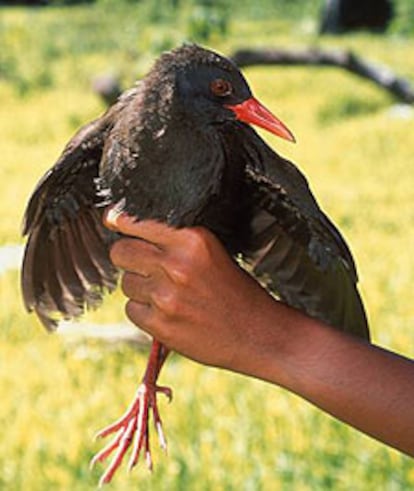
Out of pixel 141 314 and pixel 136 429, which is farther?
pixel 136 429

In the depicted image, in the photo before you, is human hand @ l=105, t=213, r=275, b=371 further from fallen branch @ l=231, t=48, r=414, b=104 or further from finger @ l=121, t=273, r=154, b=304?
fallen branch @ l=231, t=48, r=414, b=104

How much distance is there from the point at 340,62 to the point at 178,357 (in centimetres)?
888

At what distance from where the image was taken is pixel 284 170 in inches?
107

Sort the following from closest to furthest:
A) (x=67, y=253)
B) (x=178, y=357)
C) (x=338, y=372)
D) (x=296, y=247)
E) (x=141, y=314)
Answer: (x=338, y=372), (x=141, y=314), (x=296, y=247), (x=67, y=253), (x=178, y=357)

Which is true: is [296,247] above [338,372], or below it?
above

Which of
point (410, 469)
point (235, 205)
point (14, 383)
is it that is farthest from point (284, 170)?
point (14, 383)

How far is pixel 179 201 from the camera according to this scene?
8.55 feet

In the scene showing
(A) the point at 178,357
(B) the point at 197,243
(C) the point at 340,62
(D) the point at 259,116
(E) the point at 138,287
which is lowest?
(A) the point at 178,357

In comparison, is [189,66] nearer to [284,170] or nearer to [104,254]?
[284,170]

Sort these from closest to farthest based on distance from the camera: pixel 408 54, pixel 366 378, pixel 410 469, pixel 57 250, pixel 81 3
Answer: pixel 366 378 → pixel 57 250 → pixel 410 469 → pixel 408 54 → pixel 81 3

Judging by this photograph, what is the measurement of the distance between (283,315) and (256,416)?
90.9 inches

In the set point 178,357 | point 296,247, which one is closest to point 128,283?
point 296,247

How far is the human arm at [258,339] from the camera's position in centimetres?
229

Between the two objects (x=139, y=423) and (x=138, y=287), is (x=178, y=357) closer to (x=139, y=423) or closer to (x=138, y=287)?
(x=139, y=423)
